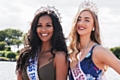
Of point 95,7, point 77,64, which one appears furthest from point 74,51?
point 95,7

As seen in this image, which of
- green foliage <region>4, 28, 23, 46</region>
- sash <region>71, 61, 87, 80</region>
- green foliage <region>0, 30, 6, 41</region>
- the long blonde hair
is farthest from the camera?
green foliage <region>4, 28, 23, 46</region>

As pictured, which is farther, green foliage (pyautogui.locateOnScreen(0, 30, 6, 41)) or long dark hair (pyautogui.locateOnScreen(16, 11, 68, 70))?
green foliage (pyautogui.locateOnScreen(0, 30, 6, 41))

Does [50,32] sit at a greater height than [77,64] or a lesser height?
greater

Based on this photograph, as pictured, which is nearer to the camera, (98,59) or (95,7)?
(98,59)

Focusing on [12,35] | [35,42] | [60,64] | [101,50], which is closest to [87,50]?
[101,50]

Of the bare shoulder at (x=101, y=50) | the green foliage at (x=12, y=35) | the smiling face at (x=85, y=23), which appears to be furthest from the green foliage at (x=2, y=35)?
the bare shoulder at (x=101, y=50)

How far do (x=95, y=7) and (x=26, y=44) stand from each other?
33.4 inches

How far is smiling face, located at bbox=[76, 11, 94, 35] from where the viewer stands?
412 centimetres

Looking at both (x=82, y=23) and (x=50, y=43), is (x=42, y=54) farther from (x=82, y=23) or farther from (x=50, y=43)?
(x=82, y=23)

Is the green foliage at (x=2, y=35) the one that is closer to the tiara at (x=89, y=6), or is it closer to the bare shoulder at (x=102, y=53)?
the tiara at (x=89, y=6)

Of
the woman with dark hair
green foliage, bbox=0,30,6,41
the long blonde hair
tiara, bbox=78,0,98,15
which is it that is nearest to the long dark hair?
the woman with dark hair

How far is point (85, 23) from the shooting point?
4121mm

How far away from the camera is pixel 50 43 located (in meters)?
4.19

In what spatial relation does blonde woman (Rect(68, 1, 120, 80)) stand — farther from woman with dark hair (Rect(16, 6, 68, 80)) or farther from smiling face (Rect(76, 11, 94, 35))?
woman with dark hair (Rect(16, 6, 68, 80))
